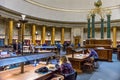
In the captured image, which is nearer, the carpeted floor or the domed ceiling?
the carpeted floor

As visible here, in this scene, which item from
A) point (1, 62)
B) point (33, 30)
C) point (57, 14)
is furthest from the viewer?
point (57, 14)

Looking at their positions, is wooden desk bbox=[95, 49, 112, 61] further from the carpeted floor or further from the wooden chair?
the wooden chair

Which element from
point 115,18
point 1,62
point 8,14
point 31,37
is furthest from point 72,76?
point 115,18

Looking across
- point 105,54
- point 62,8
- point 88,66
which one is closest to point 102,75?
point 88,66

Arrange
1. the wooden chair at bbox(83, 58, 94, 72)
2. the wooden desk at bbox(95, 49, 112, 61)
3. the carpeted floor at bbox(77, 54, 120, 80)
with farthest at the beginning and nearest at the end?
1. the wooden desk at bbox(95, 49, 112, 61)
2. the wooden chair at bbox(83, 58, 94, 72)
3. the carpeted floor at bbox(77, 54, 120, 80)

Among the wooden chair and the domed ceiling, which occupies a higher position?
the domed ceiling

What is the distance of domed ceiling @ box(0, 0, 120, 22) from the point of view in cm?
1766

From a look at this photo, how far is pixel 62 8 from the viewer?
70.5ft

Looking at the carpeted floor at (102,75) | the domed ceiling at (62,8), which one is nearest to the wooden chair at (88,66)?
the carpeted floor at (102,75)

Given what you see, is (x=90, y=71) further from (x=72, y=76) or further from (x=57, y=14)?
(x=57, y=14)

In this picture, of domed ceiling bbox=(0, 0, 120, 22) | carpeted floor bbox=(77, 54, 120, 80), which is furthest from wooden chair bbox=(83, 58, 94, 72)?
domed ceiling bbox=(0, 0, 120, 22)

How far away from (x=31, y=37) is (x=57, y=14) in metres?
5.06

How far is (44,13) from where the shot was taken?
64.2 feet

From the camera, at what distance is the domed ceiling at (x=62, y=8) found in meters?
17.7
